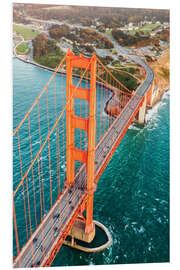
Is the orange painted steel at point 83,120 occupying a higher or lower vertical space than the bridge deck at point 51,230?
higher

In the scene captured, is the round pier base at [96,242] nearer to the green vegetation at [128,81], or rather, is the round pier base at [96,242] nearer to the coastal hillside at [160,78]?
the green vegetation at [128,81]

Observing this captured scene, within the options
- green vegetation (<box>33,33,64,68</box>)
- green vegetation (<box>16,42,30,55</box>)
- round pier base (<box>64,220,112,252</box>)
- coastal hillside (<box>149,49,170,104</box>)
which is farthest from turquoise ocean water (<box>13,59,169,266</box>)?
coastal hillside (<box>149,49,170,104</box>)

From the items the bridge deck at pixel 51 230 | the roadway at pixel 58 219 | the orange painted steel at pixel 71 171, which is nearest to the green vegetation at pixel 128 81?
the roadway at pixel 58 219

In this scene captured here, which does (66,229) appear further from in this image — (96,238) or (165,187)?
(165,187)

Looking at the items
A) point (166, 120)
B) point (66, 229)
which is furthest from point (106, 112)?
point (66, 229)

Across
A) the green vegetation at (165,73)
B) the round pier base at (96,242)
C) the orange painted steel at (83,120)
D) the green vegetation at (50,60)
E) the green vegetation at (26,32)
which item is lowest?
the round pier base at (96,242)

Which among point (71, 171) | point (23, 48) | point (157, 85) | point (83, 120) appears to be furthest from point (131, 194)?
point (157, 85)
